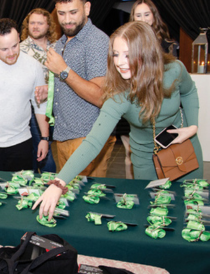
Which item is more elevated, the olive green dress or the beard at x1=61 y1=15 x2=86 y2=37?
the beard at x1=61 y1=15 x2=86 y2=37

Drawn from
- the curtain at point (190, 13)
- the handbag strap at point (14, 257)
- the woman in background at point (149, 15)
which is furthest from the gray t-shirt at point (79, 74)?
the curtain at point (190, 13)

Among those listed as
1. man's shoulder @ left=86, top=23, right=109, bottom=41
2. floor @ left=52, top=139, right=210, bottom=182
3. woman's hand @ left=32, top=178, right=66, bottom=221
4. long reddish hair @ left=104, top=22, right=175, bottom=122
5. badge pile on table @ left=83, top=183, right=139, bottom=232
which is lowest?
floor @ left=52, top=139, right=210, bottom=182

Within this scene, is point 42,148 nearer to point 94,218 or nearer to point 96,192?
point 96,192

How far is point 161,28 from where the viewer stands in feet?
8.45

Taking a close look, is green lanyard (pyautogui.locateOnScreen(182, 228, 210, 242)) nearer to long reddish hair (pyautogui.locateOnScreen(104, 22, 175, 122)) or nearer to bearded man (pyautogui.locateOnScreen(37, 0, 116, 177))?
long reddish hair (pyautogui.locateOnScreen(104, 22, 175, 122))

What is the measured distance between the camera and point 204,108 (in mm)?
4180

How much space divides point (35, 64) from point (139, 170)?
1008 mm

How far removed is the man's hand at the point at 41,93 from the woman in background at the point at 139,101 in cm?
66

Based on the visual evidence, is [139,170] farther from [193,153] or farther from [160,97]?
[160,97]

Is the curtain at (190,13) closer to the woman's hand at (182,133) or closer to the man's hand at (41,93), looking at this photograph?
the man's hand at (41,93)

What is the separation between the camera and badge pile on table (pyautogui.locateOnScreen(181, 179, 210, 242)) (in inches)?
49.9

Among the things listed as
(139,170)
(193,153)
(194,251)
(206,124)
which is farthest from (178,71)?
(206,124)

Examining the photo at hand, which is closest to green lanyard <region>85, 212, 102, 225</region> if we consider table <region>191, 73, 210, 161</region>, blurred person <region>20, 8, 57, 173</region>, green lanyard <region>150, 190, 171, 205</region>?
green lanyard <region>150, 190, 171, 205</region>

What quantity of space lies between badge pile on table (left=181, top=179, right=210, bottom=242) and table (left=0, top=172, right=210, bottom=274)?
1.0 inches
